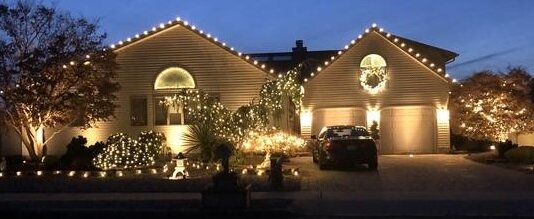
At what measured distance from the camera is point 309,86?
33562mm

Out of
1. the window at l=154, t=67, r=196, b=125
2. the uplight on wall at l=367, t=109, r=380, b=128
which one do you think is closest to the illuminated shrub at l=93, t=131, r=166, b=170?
the window at l=154, t=67, r=196, b=125

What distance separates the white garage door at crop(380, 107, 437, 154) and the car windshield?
7.48m

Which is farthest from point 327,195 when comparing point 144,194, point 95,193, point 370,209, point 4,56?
point 4,56

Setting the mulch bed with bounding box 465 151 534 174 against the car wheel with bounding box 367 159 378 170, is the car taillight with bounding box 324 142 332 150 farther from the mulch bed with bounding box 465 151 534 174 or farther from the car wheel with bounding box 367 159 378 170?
the mulch bed with bounding box 465 151 534 174

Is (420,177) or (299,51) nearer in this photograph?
(420,177)

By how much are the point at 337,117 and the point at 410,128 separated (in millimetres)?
3055

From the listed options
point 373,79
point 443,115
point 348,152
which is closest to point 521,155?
point 348,152

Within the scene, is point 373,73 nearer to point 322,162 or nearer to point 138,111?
point 322,162

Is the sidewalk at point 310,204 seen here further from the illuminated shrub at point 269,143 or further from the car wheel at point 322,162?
the illuminated shrub at point 269,143

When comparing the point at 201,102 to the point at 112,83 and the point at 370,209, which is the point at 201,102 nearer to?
the point at 112,83

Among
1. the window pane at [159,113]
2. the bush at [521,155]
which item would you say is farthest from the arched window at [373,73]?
the window pane at [159,113]

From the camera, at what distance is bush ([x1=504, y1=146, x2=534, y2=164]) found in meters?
25.6

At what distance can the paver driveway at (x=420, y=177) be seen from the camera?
19125mm

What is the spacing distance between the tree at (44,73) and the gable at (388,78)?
31.1ft
